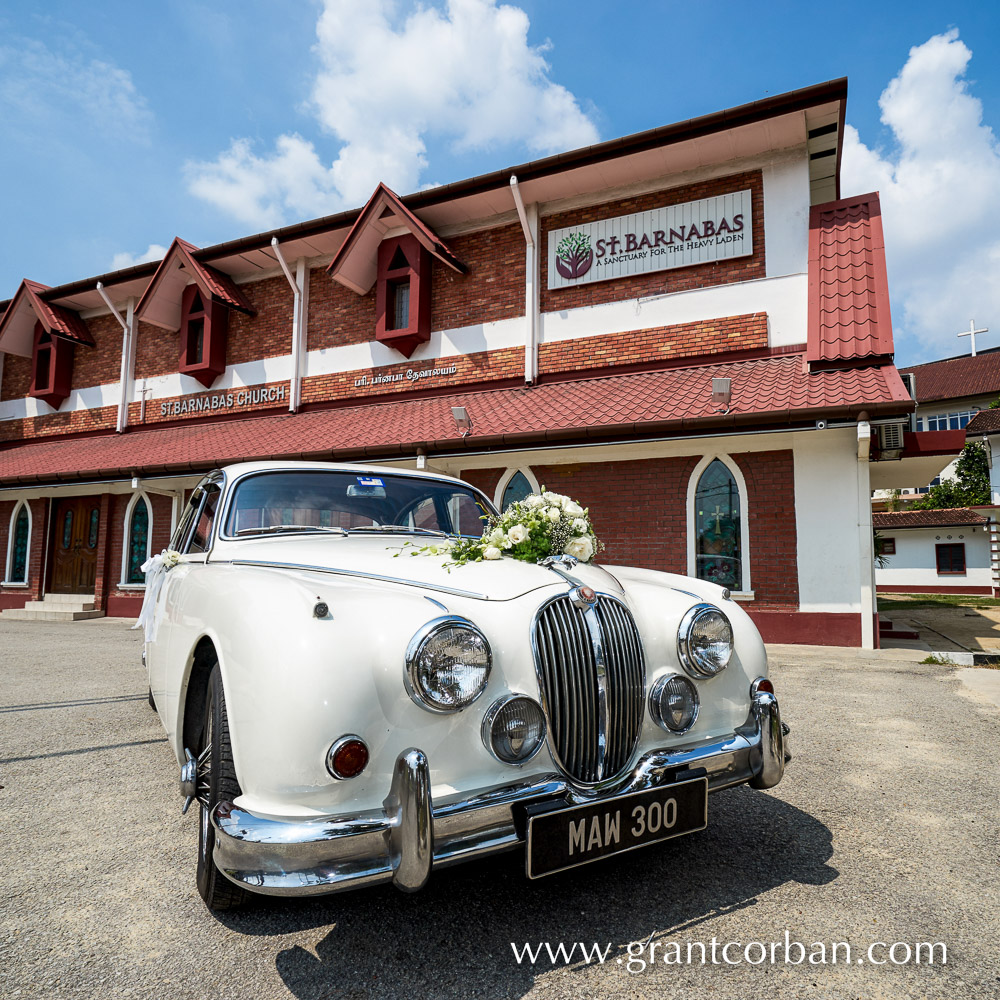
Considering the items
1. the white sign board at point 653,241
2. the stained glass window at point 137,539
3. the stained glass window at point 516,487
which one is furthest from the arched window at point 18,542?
the white sign board at point 653,241

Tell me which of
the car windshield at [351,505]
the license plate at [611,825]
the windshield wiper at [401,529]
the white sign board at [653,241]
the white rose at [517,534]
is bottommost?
the license plate at [611,825]

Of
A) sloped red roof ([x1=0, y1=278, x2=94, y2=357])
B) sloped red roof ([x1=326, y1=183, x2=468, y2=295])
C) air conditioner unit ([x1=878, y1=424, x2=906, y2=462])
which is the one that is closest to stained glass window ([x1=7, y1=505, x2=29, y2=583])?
sloped red roof ([x1=0, y1=278, x2=94, y2=357])

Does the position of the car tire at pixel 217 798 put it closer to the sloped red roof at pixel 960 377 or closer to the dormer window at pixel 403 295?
the dormer window at pixel 403 295

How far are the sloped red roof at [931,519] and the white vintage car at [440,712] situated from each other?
87.2ft

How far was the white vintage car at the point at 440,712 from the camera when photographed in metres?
1.73

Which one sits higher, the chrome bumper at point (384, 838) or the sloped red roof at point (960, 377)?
the sloped red roof at point (960, 377)

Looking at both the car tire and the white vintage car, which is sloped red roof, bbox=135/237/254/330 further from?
the car tire

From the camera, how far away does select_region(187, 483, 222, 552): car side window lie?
3232mm

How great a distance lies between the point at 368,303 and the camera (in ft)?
40.3

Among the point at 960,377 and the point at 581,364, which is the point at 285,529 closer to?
the point at 581,364

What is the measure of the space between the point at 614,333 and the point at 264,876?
9395mm

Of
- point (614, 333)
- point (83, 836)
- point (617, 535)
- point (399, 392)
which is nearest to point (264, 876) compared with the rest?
point (83, 836)

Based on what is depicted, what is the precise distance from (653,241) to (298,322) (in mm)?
6818

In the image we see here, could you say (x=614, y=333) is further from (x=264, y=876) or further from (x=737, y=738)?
(x=264, y=876)
